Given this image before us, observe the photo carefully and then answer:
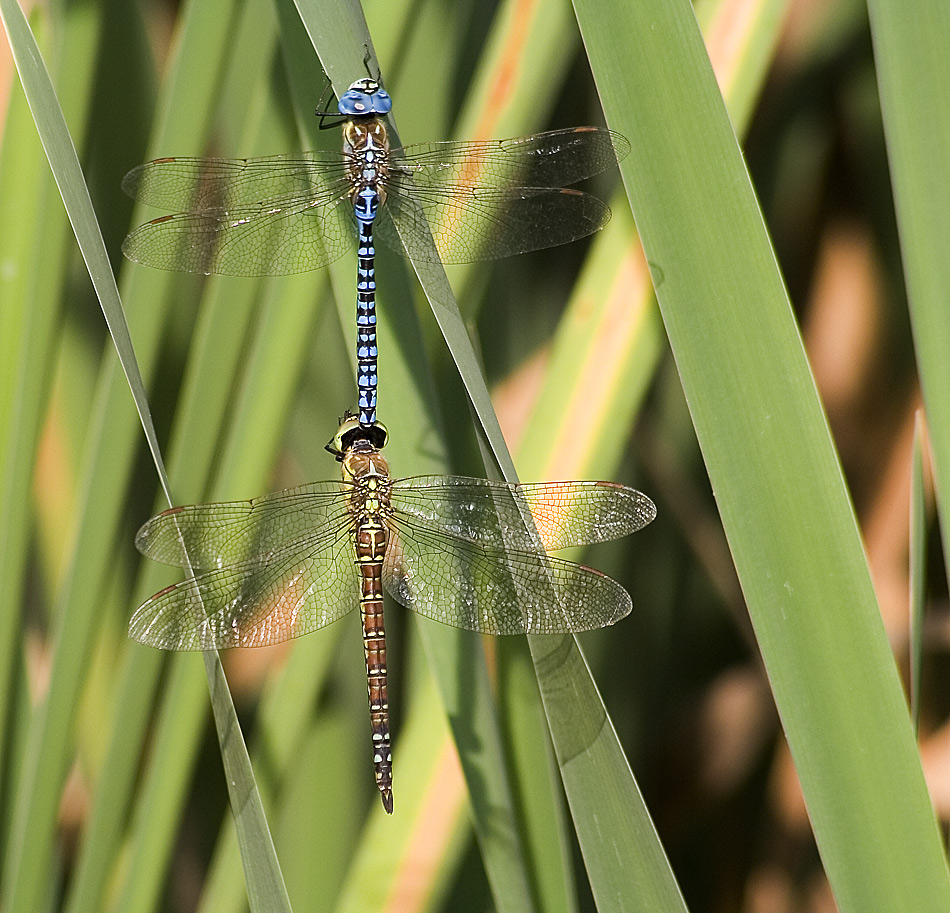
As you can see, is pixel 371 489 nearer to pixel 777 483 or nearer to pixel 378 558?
pixel 378 558

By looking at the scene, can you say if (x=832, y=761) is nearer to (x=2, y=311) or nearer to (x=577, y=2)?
(x=577, y=2)

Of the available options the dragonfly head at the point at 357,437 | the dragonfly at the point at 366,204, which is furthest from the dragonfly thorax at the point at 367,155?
the dragonfly head at the point at 357,437

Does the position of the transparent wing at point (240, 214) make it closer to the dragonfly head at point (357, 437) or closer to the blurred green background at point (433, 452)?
the blurred green background at point (433, 452)

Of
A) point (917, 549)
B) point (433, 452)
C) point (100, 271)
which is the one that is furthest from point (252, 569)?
point (917, 549)

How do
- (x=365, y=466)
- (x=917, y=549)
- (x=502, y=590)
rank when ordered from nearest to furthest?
(x=917, y=549) → (x=502, y=590) → (x=365, y=466)

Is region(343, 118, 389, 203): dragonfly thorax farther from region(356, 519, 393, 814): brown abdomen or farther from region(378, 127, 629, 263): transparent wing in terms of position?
region(356, 519, 393, 814): brown abdomen

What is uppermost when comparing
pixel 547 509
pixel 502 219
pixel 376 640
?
pixel 502 219

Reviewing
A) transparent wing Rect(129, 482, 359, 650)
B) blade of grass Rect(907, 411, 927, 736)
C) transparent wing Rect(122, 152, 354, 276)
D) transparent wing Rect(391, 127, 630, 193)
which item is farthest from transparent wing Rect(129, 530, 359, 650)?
blade of grass Rect(907, 411, 927, 736)
